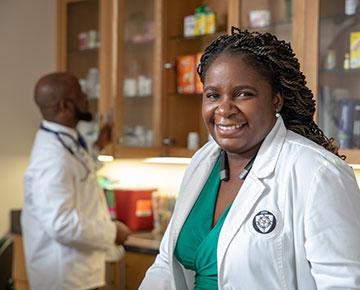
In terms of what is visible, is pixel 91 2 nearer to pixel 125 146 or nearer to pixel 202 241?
pixel 125 146

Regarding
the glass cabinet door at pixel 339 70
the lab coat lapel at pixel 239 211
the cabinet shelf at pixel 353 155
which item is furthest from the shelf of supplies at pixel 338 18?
the lab coat lapel at pixel 239 211

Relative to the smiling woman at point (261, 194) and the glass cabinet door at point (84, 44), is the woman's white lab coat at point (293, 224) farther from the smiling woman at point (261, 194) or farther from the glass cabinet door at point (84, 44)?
the glass cabinet door at point (84, 44)

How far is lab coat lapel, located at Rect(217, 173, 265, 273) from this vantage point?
126 centimetres

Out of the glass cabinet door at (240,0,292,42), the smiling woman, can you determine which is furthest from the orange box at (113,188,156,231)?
the smiling woman

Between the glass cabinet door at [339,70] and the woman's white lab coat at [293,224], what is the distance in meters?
1.28

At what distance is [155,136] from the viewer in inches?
126

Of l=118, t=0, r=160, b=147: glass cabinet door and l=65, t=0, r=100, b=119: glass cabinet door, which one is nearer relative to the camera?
l=118, t=0, r=160, b=147: glass cabinet door

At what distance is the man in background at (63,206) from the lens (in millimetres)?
2457

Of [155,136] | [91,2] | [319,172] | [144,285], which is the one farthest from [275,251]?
[91,2]

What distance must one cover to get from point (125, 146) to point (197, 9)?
84 cm

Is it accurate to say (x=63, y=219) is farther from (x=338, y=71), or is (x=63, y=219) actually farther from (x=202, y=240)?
(x=338, y=71)

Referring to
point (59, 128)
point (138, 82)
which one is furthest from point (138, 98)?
point (59, 128)

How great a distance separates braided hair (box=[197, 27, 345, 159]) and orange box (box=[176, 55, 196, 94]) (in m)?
1.76

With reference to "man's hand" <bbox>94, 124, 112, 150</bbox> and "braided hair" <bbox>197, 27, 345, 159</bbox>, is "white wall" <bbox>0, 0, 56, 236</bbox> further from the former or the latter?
"braided hair" <bbox>197, 27, 345, 159</bbox>
